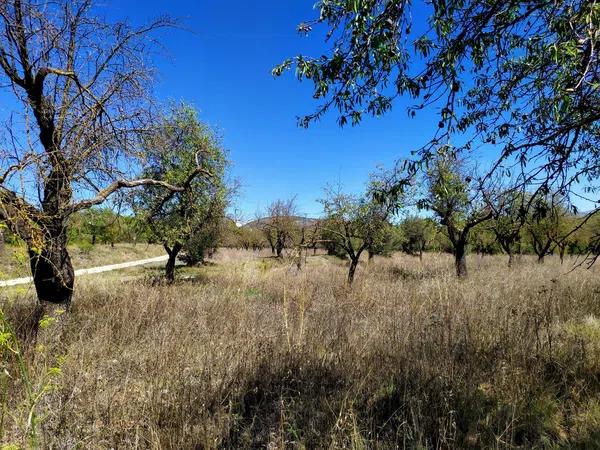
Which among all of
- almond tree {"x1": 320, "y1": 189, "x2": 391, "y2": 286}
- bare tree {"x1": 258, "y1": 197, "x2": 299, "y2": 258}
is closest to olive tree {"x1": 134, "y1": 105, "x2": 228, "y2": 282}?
almond tree {"x1": 320, "y1": 189, "x2": 391, "y2": 286}

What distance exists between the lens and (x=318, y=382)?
3.38 metres

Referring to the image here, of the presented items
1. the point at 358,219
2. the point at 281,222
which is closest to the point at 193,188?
the point at 358,219

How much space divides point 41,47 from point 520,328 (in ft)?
24.4

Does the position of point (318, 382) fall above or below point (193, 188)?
below

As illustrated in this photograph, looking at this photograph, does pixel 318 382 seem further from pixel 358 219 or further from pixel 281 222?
pixel 281 222

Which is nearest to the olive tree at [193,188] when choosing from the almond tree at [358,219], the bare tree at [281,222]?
the almond tree at [358,219]

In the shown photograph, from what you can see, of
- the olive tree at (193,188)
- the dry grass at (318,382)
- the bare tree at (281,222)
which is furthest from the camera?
the bare tree at (281,222)

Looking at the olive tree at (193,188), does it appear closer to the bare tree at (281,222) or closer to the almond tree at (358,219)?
the almond tree at (358,219)

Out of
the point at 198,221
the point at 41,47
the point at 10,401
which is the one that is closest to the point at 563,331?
the point at 10,401

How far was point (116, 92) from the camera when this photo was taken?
455 centimetres

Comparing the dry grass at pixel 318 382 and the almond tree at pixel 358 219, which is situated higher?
the almond tree at pixel 358 219

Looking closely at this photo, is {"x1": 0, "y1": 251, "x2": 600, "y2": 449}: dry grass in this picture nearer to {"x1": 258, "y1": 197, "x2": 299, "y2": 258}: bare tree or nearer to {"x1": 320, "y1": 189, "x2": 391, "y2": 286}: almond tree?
{"x1": 320, "y1": 189, "x2": 391, "y2": 286}: almond tree

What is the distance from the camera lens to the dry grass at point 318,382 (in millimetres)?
2561

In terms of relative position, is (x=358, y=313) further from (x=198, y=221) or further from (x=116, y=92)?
(x=198, y=221)
